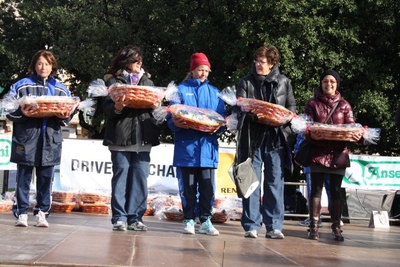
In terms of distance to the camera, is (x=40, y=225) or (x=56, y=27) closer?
(x=40, y=225)

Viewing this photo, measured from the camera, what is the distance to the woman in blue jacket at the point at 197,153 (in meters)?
7.86

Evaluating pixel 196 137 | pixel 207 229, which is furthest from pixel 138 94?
pixel 207 229

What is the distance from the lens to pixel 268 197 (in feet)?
25.9

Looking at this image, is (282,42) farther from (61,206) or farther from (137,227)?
(137,227)

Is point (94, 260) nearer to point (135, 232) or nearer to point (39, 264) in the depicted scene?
point (39, 264)

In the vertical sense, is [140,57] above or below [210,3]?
below

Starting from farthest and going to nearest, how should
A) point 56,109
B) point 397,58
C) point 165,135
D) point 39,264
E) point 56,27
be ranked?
point 56,27, point 165,135, point 397,58, point 56,109, point 39,264

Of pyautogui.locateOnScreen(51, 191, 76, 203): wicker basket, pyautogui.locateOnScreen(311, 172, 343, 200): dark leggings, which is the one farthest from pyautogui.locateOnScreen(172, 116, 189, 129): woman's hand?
pyautogui.locateOnScreen(51, 191, 76, 203): wicker basket

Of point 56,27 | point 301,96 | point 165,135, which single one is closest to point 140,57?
point 301,96

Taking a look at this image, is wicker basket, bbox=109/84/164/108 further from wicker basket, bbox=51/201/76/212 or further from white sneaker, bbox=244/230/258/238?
wicker basket, bbox=51/201/76/212

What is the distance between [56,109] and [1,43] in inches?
1013

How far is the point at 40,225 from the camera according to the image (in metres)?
7.80

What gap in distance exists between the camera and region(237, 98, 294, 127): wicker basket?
7.48 meters

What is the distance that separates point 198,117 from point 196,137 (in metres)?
0.33
